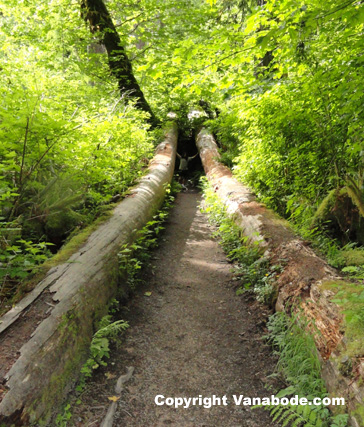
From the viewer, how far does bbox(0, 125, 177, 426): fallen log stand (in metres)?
2.19

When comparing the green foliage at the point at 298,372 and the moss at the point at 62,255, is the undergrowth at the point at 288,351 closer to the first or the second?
the green foliage at the point at 298,372

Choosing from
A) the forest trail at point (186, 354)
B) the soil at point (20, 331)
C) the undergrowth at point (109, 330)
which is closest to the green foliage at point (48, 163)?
the soil at point (20, 331)

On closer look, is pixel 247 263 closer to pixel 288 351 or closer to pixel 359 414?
pixel 288 351

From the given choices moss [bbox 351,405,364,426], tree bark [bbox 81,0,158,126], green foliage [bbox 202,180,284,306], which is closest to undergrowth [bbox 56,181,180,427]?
green foliage [bbox 202,180,284,306]

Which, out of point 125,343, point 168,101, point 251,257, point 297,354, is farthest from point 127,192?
point 168,101

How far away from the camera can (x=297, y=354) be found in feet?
9.59

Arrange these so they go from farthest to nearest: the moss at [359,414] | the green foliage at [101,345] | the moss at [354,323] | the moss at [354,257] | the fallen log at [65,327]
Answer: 1. the moss at [354,257]
2. the green foliage at [101,345]
3. the moss at [354,323]
4. the fallen log at [65,327]
5. the moss at [359,414]

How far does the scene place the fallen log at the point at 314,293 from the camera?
2.29 metres

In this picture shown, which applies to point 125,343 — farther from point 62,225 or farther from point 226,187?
point 226,187

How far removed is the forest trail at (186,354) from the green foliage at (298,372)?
7.5 inches

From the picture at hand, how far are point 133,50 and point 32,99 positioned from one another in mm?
10063

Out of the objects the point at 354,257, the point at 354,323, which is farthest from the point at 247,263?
the point at 354,323

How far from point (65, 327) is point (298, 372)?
2.20 metres

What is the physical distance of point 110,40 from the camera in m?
10.6
